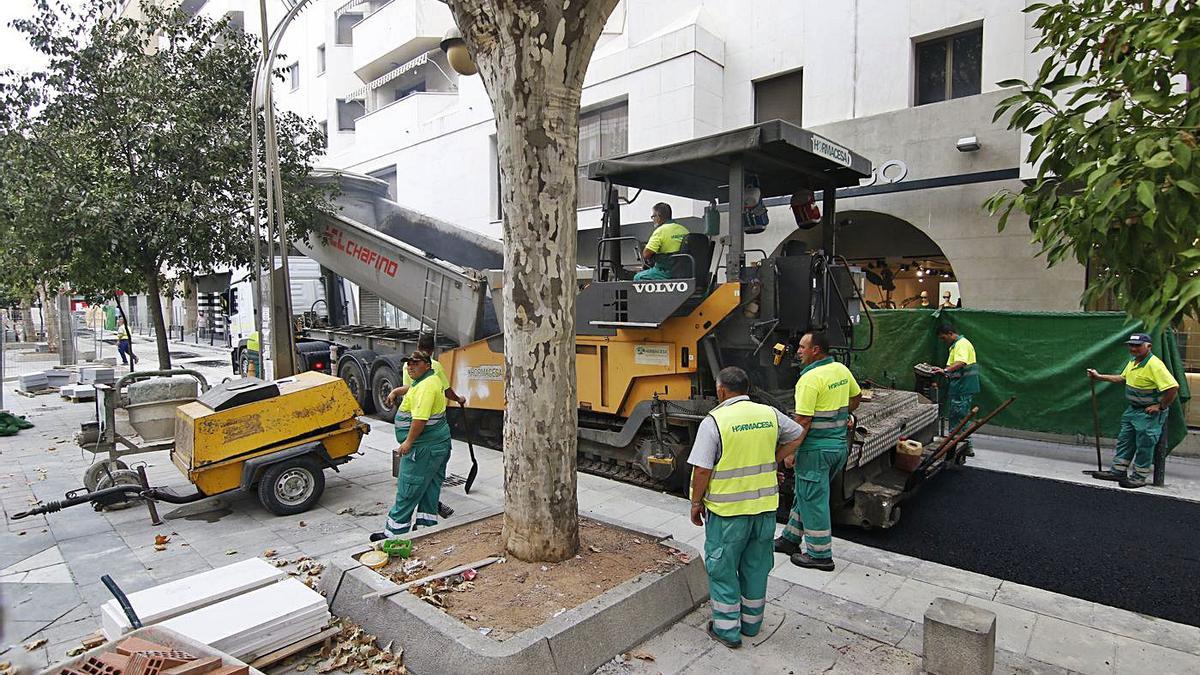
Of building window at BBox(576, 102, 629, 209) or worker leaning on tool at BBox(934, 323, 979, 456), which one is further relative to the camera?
building window at BBox(576, 102, 629, 209)

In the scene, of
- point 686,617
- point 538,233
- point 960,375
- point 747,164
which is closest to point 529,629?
point 686,617

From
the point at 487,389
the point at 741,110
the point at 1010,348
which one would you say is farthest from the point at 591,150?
the point at 1010,348

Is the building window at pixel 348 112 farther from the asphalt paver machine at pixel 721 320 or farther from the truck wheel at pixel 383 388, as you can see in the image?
the asphalt paver machine at pixel 721 320

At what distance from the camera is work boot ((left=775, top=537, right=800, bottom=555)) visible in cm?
514

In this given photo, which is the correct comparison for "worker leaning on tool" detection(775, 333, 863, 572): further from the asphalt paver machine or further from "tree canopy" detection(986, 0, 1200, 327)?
"tree canopy" detection(986, 0, 1200, 327)

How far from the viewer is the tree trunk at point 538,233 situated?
12.7 feet

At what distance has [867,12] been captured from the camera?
461 inches

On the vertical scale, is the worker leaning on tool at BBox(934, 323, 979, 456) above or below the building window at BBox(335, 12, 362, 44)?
below

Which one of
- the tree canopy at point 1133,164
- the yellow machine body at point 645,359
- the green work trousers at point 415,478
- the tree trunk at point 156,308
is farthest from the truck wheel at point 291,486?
the tree canopy at point 1133,164

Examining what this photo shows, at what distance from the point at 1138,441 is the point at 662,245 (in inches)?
217

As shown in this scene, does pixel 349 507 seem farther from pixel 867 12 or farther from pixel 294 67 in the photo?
pixel 294 67

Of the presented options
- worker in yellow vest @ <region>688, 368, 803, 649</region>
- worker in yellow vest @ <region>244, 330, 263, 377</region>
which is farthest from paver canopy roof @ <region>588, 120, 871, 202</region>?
worker in yellow vest @ <region>244, 330, 263, 377</region>

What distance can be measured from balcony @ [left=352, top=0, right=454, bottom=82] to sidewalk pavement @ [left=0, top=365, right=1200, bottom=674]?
1768 cm

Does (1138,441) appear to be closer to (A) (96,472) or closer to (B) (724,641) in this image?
(B) (724,641)
